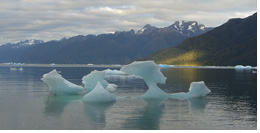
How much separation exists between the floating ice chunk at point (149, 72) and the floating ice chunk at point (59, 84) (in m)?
7.95

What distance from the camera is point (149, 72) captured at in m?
36.2

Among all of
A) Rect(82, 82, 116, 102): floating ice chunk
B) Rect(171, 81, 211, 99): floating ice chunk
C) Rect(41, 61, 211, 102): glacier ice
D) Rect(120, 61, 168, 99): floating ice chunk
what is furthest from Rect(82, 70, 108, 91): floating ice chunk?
Rect(171, 81, 211, 99): floating ice chunk

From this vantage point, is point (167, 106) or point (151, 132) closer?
point (151, 132)

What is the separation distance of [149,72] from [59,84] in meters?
11.7

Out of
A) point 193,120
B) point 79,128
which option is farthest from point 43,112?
point 193,120

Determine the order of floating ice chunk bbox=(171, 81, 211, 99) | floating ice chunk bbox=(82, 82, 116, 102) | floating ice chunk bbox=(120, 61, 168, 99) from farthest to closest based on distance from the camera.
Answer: floating ice chunk bbox=(171, 81, 211, 99), floating ice chunk bbox=(120, 61, 168, 99), floating ice chunk bbox=(82, 82, 116, 102)

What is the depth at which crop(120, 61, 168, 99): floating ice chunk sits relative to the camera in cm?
3484

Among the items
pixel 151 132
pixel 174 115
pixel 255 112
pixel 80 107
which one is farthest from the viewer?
pixel 80 107

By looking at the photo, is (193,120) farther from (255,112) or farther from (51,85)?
(51,85)

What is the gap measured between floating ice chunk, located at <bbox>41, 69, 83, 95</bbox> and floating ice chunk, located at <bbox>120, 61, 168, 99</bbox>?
26.1ft

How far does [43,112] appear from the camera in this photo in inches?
1076

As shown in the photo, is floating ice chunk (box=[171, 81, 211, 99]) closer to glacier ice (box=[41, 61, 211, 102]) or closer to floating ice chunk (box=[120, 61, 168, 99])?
glacier ice (box=[41, 61, 211, 102])

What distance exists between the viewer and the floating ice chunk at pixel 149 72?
34844 millimetres

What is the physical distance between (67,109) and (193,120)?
1180 cm
